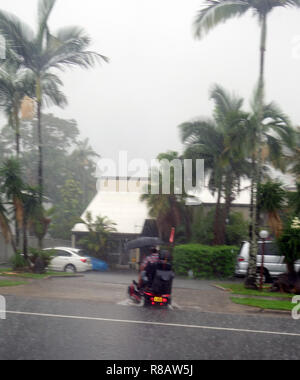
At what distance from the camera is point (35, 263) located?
1800 centimetres

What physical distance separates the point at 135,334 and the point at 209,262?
14234mm

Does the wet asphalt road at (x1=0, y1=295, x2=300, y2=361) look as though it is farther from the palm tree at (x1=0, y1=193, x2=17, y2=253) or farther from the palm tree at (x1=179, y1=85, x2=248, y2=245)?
the palm tree at (x1=179, y1=85, x2=248, y2=245)

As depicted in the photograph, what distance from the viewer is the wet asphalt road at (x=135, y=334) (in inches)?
271

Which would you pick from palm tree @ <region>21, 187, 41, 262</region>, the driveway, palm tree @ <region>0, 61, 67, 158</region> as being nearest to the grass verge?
the driveway

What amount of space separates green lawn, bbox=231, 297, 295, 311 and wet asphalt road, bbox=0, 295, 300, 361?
1.04 meters

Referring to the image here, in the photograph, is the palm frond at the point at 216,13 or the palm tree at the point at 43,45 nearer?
the palm frond at the point at 216,13

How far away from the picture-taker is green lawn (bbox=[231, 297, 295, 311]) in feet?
38.7

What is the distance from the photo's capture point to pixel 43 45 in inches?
755

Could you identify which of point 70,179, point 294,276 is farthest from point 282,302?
point 70,179

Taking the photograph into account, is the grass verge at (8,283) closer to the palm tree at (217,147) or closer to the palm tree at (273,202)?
the palm tree at (273,202)

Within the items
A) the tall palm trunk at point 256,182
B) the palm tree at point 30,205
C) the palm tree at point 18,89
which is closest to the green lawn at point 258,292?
the tall palm trunk at point 256,182

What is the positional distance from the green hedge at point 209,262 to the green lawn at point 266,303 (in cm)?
850
